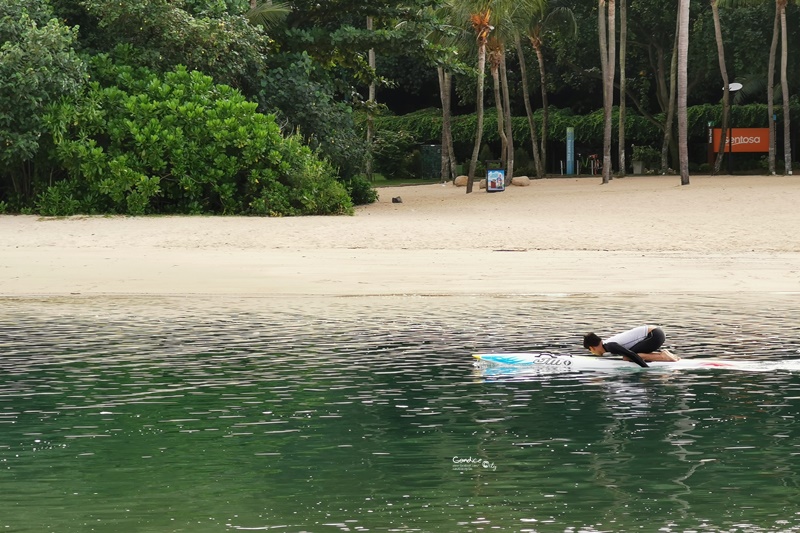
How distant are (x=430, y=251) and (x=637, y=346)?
37.4 feet

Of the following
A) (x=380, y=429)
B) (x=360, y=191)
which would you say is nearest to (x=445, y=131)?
(x=360, y=191)

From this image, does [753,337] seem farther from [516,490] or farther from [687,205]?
[687,205]

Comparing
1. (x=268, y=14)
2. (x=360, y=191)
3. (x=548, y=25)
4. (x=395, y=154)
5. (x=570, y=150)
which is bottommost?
(x=360, y=191)

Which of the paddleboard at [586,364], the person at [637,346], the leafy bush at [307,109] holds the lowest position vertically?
the paddleboard at [586,364]

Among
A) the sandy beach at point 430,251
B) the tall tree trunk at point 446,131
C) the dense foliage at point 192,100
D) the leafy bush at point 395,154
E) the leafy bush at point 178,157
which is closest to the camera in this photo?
the sandy beach at point 430,251

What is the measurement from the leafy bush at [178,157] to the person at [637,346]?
1878 cm

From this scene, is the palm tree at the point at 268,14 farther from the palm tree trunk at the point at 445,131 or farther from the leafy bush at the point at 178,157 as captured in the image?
the palm tree trunk at the point at 445,131

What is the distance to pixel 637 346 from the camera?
11.7 m

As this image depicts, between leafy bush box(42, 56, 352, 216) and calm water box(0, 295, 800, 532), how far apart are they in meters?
14.9

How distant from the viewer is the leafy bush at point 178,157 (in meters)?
29.8

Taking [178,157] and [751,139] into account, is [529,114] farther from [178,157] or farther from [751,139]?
[178,157]

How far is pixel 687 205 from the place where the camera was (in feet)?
105

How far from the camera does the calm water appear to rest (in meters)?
6.95

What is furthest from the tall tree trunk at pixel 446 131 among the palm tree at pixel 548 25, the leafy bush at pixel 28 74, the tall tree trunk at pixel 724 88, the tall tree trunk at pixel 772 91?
the leafy bush at pixel 28 74
